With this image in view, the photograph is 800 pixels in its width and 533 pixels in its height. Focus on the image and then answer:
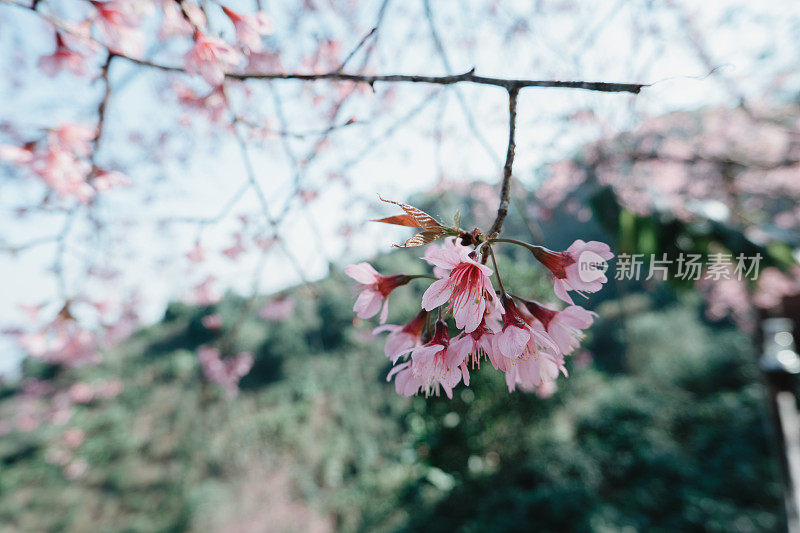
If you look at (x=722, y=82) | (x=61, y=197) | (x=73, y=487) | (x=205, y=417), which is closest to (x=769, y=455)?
(x=722, y=82)

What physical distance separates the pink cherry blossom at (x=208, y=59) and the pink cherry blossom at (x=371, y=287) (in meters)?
0.66

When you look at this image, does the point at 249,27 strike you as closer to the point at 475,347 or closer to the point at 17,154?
the point at 17,154

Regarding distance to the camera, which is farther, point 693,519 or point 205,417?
point 205,417

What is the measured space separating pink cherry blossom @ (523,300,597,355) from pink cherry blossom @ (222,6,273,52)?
3.37 feet

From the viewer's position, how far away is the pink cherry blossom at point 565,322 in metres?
0.59

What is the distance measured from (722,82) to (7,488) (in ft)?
40.2

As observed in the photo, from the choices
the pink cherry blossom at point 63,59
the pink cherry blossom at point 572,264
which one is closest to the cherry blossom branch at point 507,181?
the pink cherry blossom at point 572,264

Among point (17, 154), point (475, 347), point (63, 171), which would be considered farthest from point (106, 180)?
point (475, 347)

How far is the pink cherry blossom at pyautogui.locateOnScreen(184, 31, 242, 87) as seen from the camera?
90cm

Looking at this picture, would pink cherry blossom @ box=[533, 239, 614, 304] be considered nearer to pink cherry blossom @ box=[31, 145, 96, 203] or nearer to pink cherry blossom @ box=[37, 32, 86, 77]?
pink cherry blossom @ box=[37, 32, 86, 77]

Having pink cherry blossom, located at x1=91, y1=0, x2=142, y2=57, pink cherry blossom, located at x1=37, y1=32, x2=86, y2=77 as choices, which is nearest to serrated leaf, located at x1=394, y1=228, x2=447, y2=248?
pink cherry blossom, located at x1=91, y1=0, x2=142, y2=57

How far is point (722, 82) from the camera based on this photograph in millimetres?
4203

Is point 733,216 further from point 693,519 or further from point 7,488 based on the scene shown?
point 7,488

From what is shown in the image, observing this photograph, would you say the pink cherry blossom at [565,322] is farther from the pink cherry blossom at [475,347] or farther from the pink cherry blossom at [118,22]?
the pink cherry blossom at [118,22]
